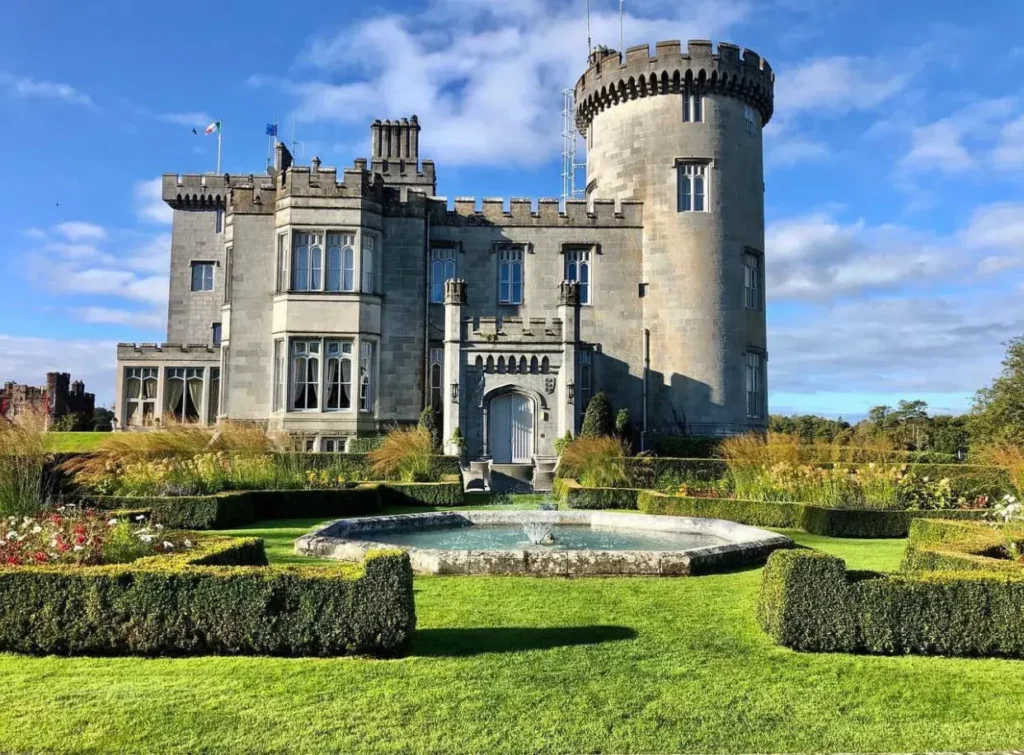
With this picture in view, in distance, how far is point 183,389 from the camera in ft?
99.7

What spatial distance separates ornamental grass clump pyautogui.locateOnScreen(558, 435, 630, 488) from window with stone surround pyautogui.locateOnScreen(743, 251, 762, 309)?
38.5ft

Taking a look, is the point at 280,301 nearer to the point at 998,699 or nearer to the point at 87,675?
the point at 87,675

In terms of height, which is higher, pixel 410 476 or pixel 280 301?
pixel 280 301

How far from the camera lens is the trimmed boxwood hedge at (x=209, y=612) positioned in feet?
20.5

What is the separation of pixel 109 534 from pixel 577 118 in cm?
2788

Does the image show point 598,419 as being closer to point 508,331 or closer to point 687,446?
point 687,446

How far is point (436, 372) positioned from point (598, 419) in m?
6.32

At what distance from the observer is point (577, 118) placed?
32.2 meters

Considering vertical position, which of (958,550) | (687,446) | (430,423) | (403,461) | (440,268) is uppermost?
(440,268)

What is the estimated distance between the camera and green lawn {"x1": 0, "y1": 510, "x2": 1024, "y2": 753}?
188 inches

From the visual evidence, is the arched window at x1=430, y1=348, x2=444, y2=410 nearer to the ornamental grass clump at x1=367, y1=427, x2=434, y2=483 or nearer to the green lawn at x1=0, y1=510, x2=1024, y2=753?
the ornamental grass clump at x1=367, y1=427, x2=434, y2=483

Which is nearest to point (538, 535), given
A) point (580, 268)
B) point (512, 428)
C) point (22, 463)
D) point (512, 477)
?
point (22, 463)

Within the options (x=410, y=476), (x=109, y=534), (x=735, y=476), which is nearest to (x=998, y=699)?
(x=109, y=534)

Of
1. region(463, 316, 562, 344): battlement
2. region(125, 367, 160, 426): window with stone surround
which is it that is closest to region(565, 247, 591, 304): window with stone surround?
region(463, 316, 562, 344): battlement
